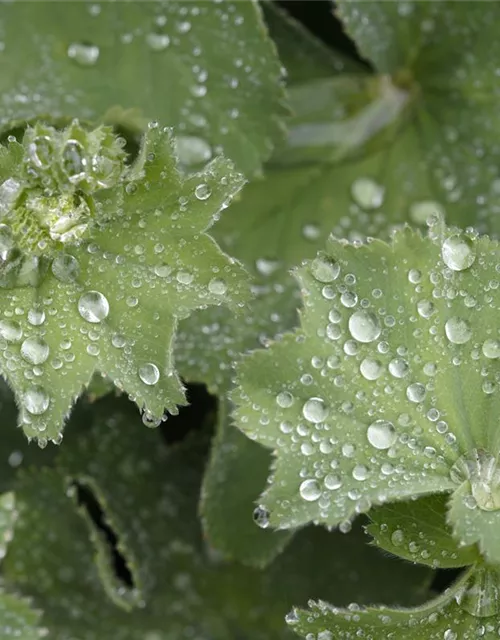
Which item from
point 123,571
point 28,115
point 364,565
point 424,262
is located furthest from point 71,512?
point 424,262

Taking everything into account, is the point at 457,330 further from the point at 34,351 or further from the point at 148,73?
the point at 148,73

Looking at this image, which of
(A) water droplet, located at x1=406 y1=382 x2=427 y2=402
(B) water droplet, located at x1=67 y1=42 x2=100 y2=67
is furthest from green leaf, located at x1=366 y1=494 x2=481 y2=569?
(B) water droplet, located at x1=67 y1=42 x2=100 y2=67

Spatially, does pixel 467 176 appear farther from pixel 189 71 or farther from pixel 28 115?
pixel 28 115

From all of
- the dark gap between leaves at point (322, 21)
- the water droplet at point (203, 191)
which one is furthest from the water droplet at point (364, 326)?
the dark gap between leaves at point (322, 21)

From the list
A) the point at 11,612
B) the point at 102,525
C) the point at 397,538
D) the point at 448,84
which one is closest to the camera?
the point at 397,538

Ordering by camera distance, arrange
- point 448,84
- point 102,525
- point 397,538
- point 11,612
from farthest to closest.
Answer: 1. point 102,525
2. point 448,84
3. point 11,612
4. point 397,538

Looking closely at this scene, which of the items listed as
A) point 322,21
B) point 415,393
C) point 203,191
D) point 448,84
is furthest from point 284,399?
point 322,21
